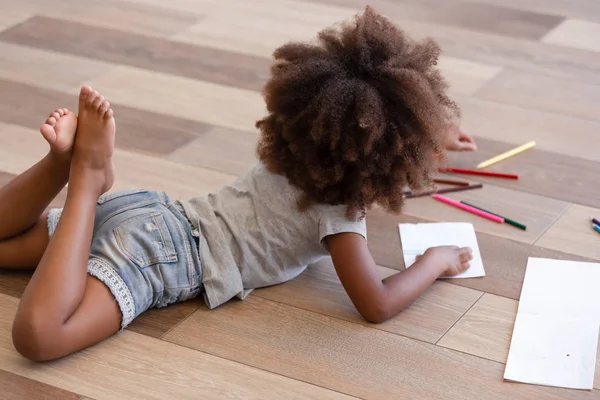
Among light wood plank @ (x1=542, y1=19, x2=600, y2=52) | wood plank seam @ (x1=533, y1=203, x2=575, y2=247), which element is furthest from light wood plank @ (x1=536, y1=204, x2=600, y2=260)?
light wood plank @ (x1=542, y1=19, x2=600, y2=52)

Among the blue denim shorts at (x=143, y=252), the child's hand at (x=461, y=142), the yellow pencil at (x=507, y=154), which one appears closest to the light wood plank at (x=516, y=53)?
the yellow pencil at (x=507, y=154)

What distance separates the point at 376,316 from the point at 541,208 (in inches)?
22.0

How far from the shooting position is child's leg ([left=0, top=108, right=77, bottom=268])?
1.60 meters

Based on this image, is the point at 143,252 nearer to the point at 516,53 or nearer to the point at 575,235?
the point at 575,235

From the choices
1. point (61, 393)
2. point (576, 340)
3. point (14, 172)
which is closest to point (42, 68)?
point (14, 172)

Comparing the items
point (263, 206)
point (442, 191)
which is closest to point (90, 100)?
point (263, 206)

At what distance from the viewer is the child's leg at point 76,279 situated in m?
1.44

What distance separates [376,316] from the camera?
5.19 ft

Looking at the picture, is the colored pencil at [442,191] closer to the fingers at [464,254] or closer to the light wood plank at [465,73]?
the fingers at [464,254]

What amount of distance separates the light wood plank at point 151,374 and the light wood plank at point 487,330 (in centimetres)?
25

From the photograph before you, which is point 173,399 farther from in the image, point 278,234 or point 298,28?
Result: point 298,28

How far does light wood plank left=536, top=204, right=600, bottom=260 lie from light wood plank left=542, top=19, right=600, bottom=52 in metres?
0.95

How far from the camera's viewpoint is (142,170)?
6.73ft

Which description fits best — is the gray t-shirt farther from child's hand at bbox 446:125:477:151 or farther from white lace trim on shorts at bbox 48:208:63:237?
child's hand at bbox 446:125:477:151
